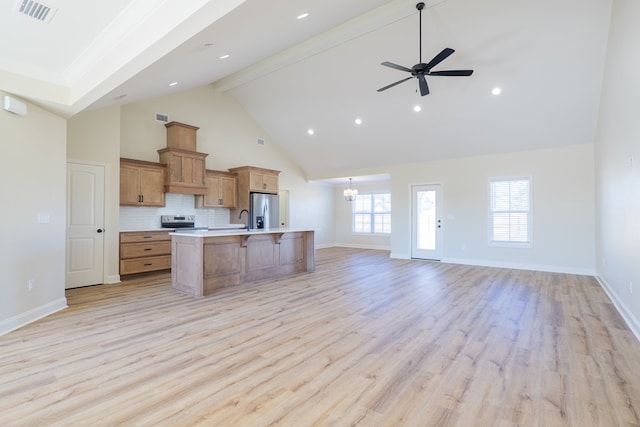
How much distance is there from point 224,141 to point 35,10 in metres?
5.57

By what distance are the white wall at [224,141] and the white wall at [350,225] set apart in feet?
1.09

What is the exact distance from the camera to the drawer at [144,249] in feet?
18.4

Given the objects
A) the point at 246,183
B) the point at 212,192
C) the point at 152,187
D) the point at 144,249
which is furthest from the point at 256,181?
the point at 144,249

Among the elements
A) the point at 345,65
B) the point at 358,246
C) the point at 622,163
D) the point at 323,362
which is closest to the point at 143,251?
the point at 323,362

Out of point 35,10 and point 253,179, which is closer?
point 35,10

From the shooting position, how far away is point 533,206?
677cm

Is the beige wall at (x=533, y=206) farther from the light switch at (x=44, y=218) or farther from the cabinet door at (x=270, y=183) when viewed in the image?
the light switch at (x=44, y=218)

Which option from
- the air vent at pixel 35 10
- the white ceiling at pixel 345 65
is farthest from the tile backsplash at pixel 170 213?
the air vent at pixel 35 10

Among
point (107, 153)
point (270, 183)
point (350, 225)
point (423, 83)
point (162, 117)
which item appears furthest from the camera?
point (350, 225)

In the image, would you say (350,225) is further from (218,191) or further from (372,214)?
(218,191)

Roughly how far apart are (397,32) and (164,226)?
5753mm

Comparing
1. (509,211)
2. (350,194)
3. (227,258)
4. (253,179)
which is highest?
(253,179)

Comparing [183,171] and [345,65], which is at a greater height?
[345,65]

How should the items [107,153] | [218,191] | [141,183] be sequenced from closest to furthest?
[107,153], [141,183], [218,191]
